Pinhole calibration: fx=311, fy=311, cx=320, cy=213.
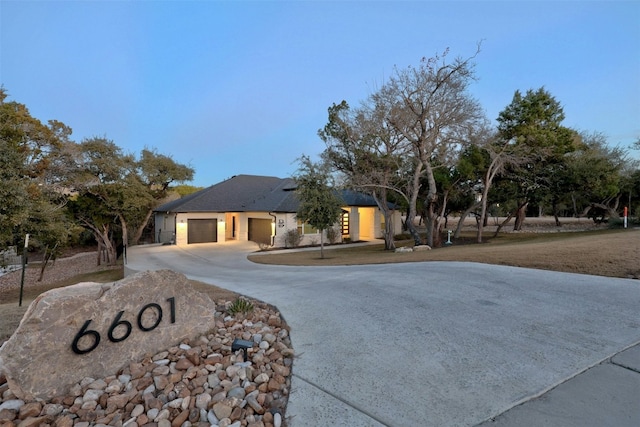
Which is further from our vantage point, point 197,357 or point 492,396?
point 197,357

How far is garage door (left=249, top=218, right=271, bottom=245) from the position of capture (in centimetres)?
2244

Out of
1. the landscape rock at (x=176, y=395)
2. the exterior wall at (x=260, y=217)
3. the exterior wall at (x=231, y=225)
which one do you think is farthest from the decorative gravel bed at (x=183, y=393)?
the exterior wall at (x=231, y=225)

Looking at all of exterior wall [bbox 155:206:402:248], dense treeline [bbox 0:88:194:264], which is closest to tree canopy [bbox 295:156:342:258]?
exterior wall [bbox 155:206:402:248]

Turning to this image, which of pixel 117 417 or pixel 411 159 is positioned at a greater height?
pixel 411 159

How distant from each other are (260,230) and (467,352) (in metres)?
20.9

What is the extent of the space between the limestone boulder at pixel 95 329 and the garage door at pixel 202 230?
19.5 meters

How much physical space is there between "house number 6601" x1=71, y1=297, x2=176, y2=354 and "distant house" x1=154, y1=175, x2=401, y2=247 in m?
15.9

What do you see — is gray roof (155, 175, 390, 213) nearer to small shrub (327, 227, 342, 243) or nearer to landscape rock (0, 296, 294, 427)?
small shrub (327, 227, 342, 243)

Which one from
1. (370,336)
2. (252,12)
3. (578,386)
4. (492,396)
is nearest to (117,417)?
(370,336)

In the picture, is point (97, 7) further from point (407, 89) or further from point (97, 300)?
point (97, 300)

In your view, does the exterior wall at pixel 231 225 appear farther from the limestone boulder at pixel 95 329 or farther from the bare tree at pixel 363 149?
the limestone boulder at pixel 95 329

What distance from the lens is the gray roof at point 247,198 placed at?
22078 mm

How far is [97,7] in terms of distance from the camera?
14523 millimetres

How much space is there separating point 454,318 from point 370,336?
136 cm
